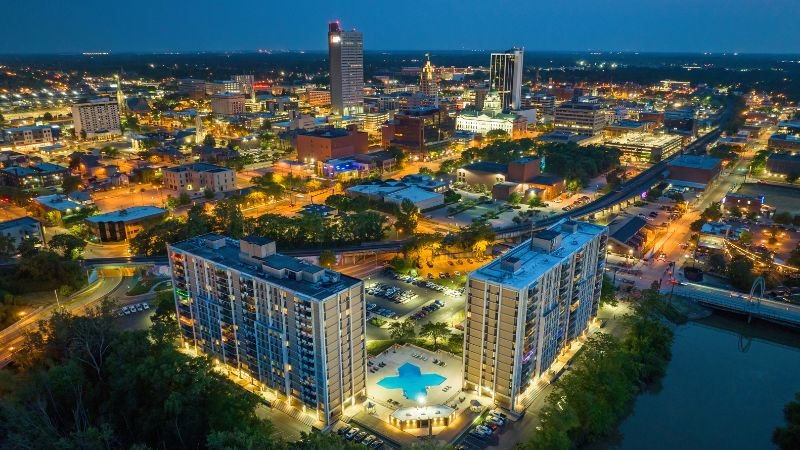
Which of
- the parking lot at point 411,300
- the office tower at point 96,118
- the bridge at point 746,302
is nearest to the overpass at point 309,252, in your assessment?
the parking lot at point 411,300

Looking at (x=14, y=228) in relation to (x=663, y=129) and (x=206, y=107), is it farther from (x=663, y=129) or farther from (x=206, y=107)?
(x=663, y=129)

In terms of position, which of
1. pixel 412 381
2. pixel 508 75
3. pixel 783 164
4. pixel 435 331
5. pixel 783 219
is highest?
pixel 508 75

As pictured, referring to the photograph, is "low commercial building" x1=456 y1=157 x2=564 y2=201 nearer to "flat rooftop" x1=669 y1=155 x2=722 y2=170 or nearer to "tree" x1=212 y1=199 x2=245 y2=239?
"flat rooftop" x1=669 y1=155 x2=722 y2=170

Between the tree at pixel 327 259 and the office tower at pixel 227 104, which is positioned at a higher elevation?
the office tower at pixel 227 104

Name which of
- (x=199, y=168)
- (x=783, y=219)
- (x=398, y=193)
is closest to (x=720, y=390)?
(x=783, y=219)

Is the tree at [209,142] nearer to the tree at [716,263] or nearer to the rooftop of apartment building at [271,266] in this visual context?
the rooftop of apartment building at [271,266]

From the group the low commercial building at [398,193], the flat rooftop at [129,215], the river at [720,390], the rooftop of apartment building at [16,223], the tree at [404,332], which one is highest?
the rooftop of apartment building at [16,223]

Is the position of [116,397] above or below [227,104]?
below

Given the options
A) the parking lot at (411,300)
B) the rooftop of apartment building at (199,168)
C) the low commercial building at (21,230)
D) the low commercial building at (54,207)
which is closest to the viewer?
the parking lot at (411,300)

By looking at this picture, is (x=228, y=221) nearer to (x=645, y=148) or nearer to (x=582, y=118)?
(x=645, y=148)
